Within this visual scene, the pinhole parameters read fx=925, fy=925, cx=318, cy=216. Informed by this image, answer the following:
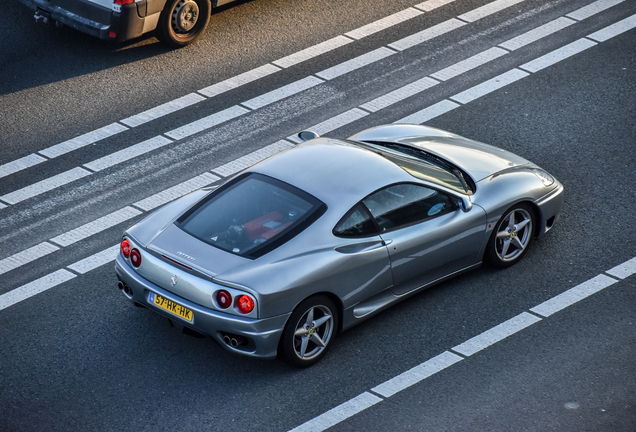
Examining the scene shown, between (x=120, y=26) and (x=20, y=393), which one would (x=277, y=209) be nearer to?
(x=20, y=393)

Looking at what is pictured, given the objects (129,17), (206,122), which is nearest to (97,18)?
(129,17)

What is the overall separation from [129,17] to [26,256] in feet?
13.4

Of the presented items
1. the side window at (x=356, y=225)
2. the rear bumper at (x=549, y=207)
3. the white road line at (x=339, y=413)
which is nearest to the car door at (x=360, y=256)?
the side window at (x=356, y=225)

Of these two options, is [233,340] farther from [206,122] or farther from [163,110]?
[163,110]

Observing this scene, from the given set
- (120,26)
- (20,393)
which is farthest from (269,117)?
(20,393)

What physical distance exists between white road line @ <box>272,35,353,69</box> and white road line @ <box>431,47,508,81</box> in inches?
58.1

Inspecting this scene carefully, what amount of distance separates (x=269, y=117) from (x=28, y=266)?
3.69 m

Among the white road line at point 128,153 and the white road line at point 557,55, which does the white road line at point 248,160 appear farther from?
the white road line at point 557,55

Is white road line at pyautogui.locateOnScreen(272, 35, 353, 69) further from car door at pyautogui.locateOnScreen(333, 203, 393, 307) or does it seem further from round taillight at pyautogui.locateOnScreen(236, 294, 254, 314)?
round taillight at pyautogui.locateOnScreen(236, 294, 254, 314)

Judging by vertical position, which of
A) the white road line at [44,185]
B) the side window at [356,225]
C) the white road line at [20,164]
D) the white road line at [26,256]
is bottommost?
the white road line at [26,256]

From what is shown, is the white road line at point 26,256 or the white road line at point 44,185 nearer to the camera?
the white road line at point 26,256

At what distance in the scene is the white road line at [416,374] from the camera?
23.7ft

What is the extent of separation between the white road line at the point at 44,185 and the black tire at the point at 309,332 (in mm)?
3892

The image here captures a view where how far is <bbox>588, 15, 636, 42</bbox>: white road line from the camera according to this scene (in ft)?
42.2
